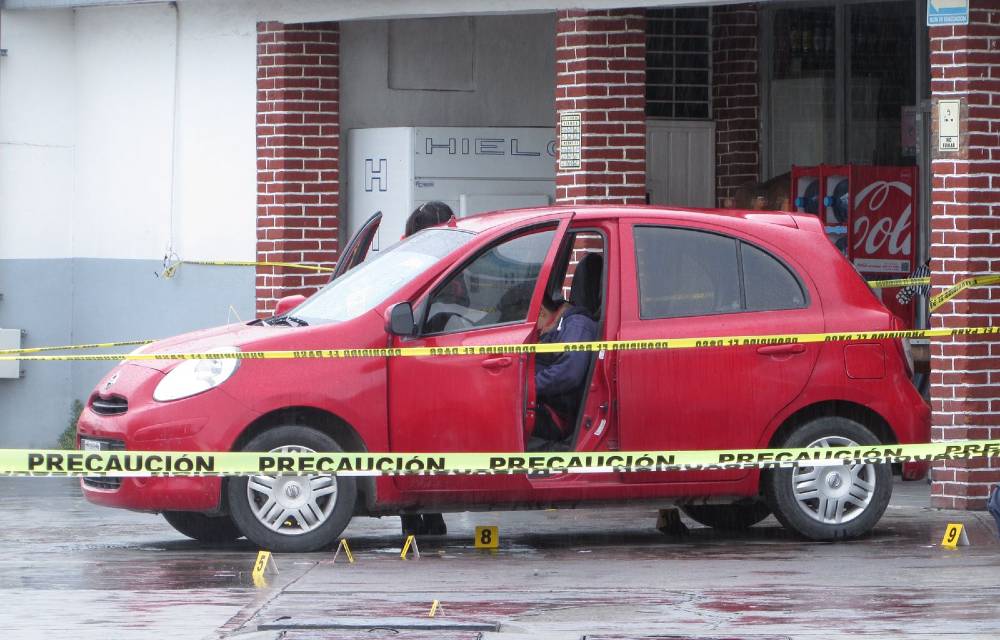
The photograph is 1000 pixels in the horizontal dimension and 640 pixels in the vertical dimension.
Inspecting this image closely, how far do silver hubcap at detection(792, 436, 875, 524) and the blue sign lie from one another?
3.12 metres

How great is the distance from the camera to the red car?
945cm

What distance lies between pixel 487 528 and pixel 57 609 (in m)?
2.87

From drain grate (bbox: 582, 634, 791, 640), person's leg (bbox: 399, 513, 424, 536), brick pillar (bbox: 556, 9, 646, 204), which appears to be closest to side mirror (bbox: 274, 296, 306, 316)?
person's leg (bbox: 399, 513, 424, 536)

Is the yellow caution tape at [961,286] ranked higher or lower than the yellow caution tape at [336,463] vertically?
higher

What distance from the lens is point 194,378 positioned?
944 centimetres

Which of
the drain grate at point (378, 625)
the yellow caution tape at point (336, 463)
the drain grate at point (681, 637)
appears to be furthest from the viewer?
the yellow caution tape at point (336, 463)

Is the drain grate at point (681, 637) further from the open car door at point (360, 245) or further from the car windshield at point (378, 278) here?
the open car door at point (360, 245)

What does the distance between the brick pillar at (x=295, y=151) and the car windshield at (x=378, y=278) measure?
14.6ft

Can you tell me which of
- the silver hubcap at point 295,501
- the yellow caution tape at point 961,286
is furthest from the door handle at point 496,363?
the yellow caution tape at point 961,286

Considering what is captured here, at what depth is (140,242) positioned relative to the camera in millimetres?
15445

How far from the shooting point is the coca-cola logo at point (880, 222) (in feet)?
49.9

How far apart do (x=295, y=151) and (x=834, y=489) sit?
6.20 meters

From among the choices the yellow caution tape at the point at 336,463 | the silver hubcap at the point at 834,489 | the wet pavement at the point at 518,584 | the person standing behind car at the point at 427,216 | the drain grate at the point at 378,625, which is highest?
the person standing behind car at the point at 427,216

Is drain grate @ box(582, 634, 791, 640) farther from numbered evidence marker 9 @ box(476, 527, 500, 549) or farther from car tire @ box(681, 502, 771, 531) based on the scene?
car tire @ box(681, 502, 771, 531)
